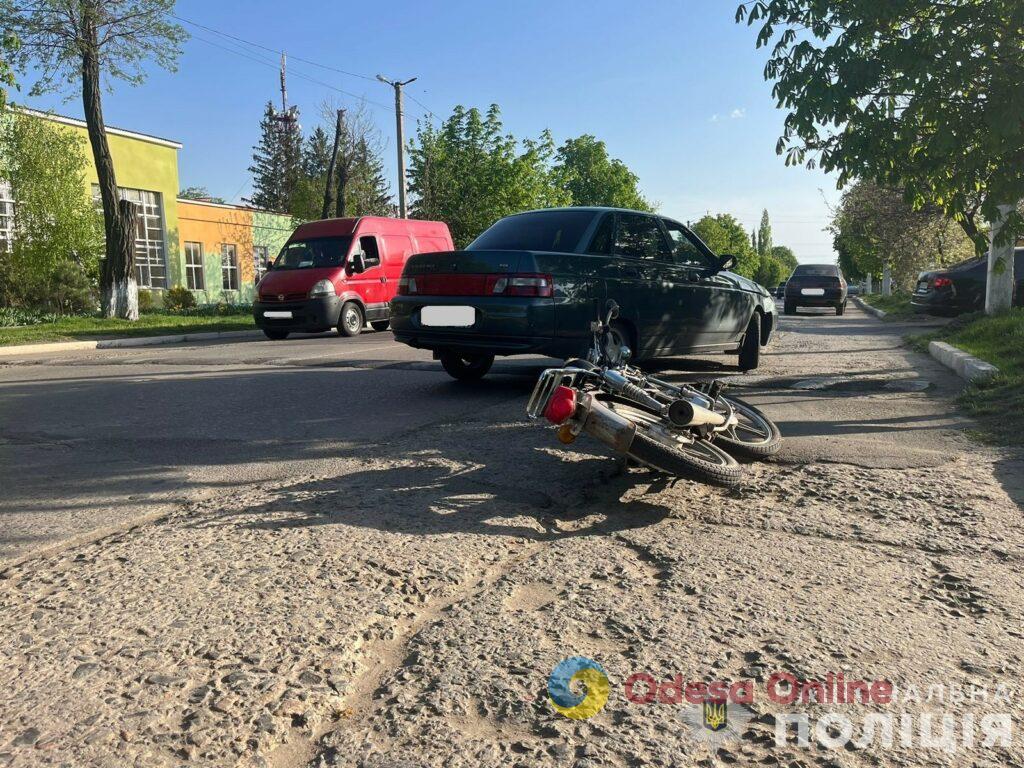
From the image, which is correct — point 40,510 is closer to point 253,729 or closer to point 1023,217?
point 253,729

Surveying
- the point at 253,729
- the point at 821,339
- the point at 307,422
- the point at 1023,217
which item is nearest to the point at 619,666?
the point at 253,729

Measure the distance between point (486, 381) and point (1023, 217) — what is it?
488cm

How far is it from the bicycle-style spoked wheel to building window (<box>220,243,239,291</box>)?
31.5 meters

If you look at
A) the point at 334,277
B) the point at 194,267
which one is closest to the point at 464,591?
the point at 334,277

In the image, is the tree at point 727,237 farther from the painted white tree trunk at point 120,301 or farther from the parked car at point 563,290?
the parked car at point 563,290

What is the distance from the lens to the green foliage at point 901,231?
89.9ft

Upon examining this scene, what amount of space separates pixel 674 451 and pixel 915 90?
13.1 ft

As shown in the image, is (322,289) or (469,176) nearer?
(322,289)

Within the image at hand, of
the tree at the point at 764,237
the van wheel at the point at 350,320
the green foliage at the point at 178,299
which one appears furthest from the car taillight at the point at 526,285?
the tree at the point at 764,237

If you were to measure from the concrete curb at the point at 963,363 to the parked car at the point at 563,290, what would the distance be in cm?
237

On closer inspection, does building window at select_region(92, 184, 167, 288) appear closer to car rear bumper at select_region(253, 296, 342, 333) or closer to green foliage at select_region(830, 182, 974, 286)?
car rear bumper at select_region(253, 296, 342, 333)

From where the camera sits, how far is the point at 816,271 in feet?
96.7

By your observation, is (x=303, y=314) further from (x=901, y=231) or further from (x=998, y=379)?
(x=901, y=231)

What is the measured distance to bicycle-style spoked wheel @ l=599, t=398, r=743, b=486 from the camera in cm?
379
